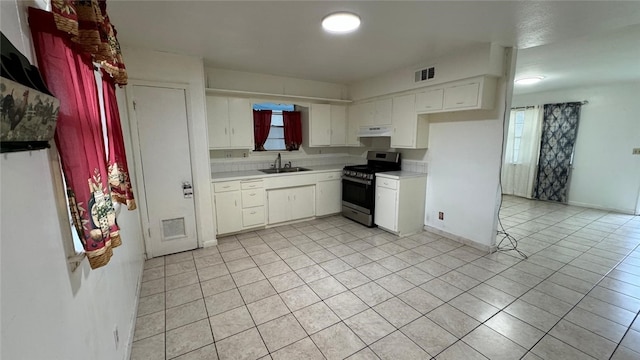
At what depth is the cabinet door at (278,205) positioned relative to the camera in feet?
14.2

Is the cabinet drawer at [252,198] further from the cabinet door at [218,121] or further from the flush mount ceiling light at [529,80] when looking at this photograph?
the flush mount ceiling light at [529,80]

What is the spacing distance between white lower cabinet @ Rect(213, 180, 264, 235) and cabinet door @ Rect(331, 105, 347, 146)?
1827 mm

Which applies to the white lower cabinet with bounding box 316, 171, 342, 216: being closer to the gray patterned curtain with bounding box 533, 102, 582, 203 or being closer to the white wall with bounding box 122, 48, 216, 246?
the white wall with bounding box 122, 48, 216, 246

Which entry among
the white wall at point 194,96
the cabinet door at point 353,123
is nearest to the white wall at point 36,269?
the white wall at point 194,96

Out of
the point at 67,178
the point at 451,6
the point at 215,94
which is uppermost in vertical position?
the point at 451,6

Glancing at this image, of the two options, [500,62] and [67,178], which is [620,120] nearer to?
[500,62]

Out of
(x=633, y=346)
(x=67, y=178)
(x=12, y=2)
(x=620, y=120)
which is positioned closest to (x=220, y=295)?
(x=67, y=178)

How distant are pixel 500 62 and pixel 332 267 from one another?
3157mm

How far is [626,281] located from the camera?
2.79m

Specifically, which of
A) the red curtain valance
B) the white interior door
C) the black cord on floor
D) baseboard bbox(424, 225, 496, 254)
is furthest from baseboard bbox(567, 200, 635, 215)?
the red curtain valance

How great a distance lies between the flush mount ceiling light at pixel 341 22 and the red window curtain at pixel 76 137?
180 centimetres

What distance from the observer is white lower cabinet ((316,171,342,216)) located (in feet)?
15.7

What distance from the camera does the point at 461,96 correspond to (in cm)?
332

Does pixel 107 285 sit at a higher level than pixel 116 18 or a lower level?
lower
